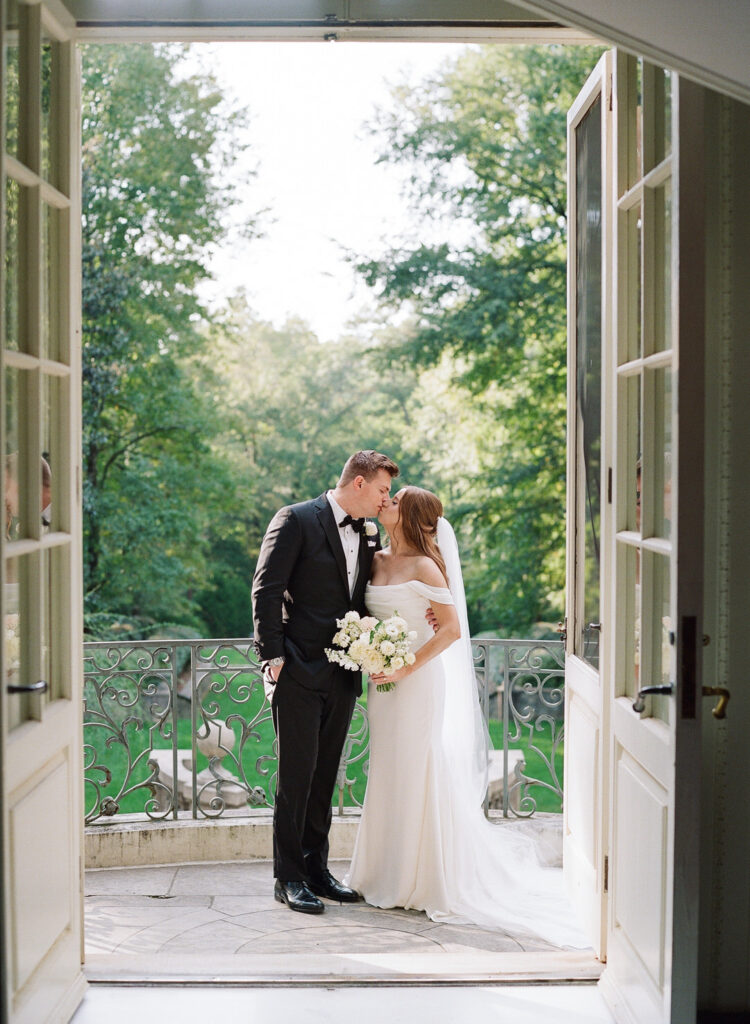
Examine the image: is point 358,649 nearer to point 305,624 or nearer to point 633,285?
point 305,624

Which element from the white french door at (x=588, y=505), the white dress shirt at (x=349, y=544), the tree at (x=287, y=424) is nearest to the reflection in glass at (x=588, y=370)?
the white french door at (x=588, y=505)

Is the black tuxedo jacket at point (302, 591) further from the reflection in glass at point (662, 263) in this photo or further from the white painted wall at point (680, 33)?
the white painted wall at point (680, 33)

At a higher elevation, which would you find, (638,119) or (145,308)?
(145,308)

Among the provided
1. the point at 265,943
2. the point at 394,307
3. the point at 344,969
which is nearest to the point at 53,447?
the point at 344,969

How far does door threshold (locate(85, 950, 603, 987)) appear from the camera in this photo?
3.46 metres

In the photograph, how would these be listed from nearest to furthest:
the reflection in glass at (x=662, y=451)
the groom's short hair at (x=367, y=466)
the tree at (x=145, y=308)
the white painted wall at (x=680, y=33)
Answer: the white painted wall at (x=680, y=33) → the reflection in glass at (x=662, y=451) → the groom's short hair at (x=367, y=466) → the tree at (x=145, y=308)

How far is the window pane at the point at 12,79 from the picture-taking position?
9.21 feet

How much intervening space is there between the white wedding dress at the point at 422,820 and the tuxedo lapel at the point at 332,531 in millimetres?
189

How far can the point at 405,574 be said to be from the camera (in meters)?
4.57

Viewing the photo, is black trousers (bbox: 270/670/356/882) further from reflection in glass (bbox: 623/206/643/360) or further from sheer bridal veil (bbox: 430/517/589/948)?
reflection in glass (bbox: 623/206/643/360)

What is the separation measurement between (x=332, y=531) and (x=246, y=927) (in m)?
1.63

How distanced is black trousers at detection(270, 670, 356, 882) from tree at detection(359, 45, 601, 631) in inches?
312

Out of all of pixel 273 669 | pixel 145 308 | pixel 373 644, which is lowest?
pixel 273 669

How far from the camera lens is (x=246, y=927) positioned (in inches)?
167
